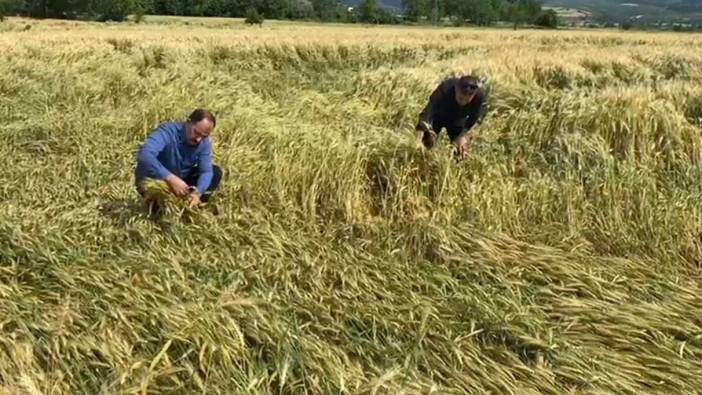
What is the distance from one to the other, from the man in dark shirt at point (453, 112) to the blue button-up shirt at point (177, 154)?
1884mm

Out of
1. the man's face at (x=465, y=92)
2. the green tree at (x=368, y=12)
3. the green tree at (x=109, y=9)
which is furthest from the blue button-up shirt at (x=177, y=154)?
the green tree at (x=368, y=12)

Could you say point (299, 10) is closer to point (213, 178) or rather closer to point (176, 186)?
point (213, 178)

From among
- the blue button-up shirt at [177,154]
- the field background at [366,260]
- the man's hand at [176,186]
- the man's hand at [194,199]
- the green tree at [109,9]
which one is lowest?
the field background at [366,260]

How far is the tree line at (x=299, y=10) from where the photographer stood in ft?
232

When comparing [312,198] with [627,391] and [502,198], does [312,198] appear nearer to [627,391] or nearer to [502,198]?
[502,198]

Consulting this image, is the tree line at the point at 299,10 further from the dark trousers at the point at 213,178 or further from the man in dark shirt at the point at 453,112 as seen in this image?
the dark trousers at the point at 213,178

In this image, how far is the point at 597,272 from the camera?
3738 mm

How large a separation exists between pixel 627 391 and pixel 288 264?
1830 millimetres

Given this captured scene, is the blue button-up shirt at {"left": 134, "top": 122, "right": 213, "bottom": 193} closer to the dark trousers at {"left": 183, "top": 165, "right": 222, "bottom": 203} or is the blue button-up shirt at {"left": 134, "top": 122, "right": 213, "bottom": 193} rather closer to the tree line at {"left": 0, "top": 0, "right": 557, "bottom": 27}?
the dark trousers at {"left": 183, "top": 165, "right": 222, "bottom": 203}

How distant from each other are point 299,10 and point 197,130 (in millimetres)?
96189

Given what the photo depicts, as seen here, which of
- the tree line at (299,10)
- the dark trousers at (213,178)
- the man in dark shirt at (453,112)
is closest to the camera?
the dark trousers at (213,178)

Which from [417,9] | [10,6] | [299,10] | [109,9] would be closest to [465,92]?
[109,9]

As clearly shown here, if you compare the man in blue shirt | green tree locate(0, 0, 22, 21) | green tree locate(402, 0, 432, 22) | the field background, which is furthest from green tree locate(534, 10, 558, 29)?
the man in blue shirt

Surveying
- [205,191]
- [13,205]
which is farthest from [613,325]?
[13,205]
